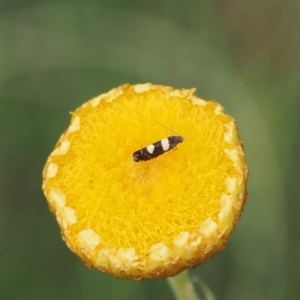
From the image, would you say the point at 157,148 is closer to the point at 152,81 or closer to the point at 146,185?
the point at 146,185

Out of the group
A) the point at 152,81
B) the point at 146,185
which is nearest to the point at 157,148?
the point at 146,185

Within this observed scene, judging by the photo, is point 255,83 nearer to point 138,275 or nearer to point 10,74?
point 10,74

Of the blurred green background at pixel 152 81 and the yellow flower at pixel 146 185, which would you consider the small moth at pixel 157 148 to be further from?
the blurred green background at pixel 152 81

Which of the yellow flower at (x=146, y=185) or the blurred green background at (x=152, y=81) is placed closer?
the yellow flower at (x=146, y=185)

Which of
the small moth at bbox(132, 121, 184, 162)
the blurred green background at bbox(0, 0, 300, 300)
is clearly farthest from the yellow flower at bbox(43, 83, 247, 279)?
the blurred green background at bbox(0, 0, 300, 300)

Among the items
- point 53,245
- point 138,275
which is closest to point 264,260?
point 53,245

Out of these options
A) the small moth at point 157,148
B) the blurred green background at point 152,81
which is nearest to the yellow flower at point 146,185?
the small moth at point 157,148

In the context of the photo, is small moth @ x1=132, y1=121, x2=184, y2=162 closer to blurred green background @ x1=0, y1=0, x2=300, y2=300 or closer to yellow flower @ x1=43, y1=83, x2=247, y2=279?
yellow flower @ x1=43, y1=83, x2=247, y2=279
